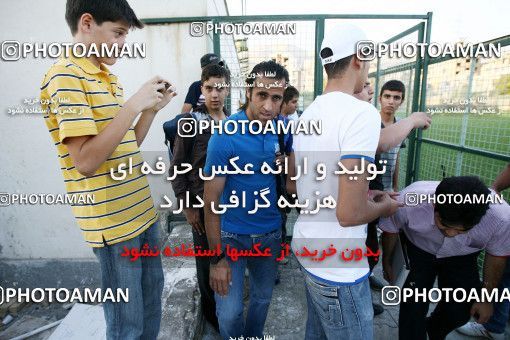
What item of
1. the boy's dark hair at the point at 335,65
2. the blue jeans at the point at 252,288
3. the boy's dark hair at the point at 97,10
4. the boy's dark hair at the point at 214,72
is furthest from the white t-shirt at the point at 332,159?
the boy's dark hair at the point at 214,72

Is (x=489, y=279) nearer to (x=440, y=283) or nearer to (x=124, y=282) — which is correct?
(x=440, y=283)

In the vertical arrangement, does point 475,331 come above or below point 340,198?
below

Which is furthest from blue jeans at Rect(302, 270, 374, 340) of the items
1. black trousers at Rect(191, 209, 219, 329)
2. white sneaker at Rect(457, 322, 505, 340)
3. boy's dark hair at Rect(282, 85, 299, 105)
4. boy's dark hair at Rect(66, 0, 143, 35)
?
boy's dark hair at Rect(282, 85, 299, 105)

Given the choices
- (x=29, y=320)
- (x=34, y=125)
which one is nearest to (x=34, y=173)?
(x=34, y=125)

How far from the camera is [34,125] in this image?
13.6 feet

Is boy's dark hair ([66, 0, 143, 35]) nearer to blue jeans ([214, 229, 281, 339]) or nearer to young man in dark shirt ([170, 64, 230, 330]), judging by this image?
young man in dark shirt ([170, 64, 230, 330])

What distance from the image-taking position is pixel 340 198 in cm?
117

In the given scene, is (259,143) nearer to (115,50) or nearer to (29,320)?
(115,50)

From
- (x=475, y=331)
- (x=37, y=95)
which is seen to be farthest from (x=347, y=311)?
(x=37, y=95)

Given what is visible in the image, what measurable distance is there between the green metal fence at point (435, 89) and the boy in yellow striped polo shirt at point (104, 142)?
7.15 feet

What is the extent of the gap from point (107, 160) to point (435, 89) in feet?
11.0

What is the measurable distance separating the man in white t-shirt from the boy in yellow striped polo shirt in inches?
29.6

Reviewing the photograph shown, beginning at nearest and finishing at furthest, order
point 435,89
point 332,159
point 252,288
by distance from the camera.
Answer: point 332,159 → point 252,288 → point 435,89

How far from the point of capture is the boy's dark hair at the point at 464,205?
1.58 metres
